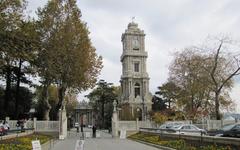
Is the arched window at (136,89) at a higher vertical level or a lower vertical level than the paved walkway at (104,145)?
higher

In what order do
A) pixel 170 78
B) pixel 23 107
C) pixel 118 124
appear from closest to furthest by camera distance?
pixel 118 124, pixel 170 78, pixel 23 107

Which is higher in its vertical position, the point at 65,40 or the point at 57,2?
the point at 57,2

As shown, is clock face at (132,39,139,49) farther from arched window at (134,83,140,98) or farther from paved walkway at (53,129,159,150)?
paved walkway at (53,129,159,150)

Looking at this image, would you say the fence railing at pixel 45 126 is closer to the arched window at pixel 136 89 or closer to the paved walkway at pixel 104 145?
the paved walkway at pixel 104 145

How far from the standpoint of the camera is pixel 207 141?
74.4 feet

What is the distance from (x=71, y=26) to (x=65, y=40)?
1914mm

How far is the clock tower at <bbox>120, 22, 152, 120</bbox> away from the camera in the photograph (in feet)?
344

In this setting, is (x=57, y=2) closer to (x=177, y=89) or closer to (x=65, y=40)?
(x=65, y=40)

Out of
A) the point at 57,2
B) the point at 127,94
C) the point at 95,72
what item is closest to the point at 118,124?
the point at 95,72

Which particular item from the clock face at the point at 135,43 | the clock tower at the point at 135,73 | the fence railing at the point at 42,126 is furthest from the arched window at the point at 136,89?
the fence railing at the point at 42,126

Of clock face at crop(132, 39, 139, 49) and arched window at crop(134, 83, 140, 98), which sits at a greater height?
clock face at crop(132, 39, 139, 49)

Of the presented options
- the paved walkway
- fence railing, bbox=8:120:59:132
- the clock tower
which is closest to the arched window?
the clock tower

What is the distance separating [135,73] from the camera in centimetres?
10644

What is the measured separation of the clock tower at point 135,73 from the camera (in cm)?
10475
